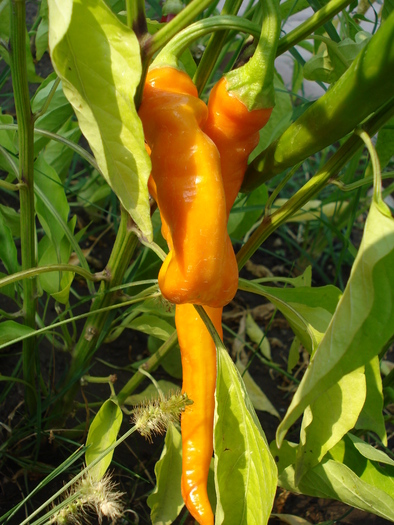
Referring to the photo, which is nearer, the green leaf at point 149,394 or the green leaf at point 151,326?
the green leaf at point 151,326

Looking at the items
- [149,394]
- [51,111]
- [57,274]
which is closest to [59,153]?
[51,111]

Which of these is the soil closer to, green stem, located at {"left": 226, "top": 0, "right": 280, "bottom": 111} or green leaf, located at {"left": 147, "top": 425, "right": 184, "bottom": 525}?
green leaf, located at {"left": 147, "top": 425, "right": 184, "bottom": 525}

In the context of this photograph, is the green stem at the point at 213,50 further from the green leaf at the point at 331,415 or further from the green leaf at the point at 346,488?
the green leaf at the point at 346,488

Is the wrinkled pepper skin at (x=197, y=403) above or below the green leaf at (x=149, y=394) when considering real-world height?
above

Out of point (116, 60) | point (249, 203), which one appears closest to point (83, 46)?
point (116, 60)

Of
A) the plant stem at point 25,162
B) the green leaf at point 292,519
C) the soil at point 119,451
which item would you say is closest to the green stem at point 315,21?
the plant stem at point 25,162

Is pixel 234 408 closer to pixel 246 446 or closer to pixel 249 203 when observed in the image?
pixel 246 446

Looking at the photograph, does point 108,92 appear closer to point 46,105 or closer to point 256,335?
point 46,105
